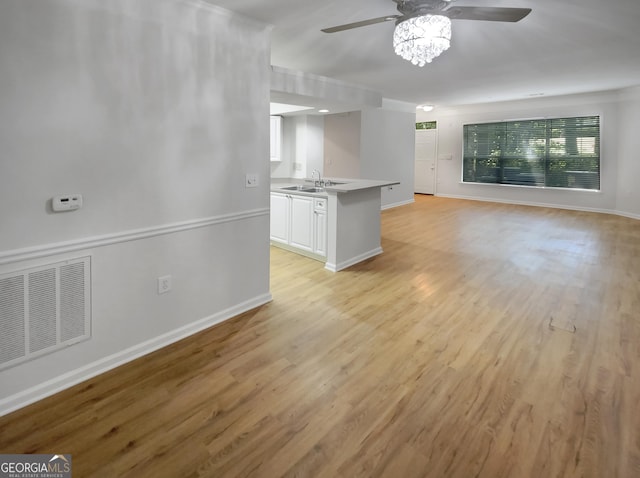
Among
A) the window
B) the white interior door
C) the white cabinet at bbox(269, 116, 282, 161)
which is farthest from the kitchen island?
the white interior door

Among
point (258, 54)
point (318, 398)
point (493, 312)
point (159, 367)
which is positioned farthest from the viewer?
point (493, 312)

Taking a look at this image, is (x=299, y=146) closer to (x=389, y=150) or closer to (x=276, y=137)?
(x=276, y=137)

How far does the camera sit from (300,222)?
15.9ft

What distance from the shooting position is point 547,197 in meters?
8.99

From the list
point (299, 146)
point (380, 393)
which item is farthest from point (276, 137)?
point (380, 393)

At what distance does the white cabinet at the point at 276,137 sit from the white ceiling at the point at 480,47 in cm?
151

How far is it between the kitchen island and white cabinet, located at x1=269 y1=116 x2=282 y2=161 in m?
1.73

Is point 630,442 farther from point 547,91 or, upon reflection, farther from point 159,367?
point 547,91

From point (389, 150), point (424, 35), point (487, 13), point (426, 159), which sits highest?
point (426, 159)

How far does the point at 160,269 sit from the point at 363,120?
586 centimetres

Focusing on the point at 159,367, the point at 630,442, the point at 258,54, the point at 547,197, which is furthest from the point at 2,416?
the point at 547,197

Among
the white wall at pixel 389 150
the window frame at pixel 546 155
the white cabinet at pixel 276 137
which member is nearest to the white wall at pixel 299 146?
the white cabinet at pixel 276 137

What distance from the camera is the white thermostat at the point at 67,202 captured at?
204cm

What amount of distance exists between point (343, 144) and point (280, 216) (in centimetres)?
309
